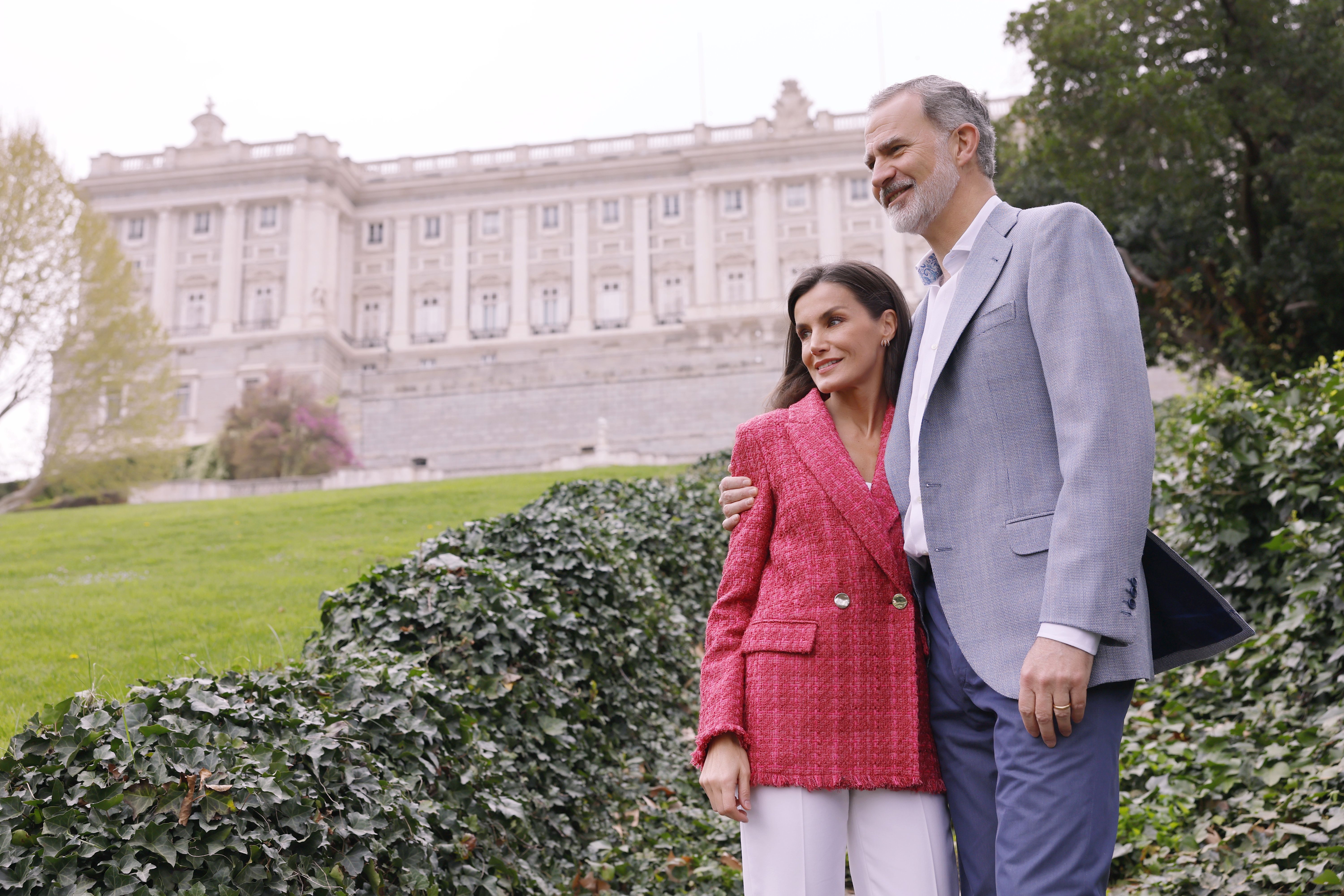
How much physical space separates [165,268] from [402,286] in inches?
459

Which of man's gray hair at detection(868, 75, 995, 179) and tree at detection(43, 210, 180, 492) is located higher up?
tree at detection(43, 210, 180, 492)

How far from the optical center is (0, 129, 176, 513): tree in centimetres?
1786

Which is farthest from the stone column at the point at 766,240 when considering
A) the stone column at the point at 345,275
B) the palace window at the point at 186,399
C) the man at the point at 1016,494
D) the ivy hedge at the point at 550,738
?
the man at the point at 1016,494

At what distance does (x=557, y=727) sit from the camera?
3.62 metres

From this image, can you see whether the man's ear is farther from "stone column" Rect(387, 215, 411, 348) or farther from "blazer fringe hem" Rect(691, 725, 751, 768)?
"stone column" Rect(387, 215, 411, 348)

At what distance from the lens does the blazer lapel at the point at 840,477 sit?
2.05 m

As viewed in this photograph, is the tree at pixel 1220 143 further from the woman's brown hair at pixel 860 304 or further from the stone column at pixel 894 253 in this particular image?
the stone column at pixel 894 253

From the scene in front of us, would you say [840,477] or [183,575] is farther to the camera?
[183,575]

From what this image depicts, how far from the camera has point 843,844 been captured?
194 cm

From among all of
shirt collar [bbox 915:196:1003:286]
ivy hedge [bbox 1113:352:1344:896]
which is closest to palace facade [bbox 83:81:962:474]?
ivy hedge [bbox 1113:352:1344:896]

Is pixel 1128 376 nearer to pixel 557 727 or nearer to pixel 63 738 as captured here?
pixel 63 738

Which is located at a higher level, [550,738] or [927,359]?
[927,359]

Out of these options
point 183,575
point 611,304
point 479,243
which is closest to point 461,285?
point 479,243

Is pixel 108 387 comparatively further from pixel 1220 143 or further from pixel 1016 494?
pixel 1016 494
